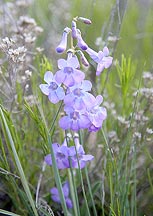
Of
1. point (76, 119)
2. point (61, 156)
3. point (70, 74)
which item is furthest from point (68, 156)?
point (70, 74)

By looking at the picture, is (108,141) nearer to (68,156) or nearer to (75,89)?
(68,156)

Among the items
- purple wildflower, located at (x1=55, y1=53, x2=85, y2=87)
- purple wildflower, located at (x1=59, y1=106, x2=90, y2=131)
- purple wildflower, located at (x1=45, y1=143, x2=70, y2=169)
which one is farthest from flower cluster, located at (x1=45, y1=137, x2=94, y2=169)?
purple wildflower, located at (x1=55, y1=53, x2=85, y2=87)

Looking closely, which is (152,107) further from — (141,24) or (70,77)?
(141,24)

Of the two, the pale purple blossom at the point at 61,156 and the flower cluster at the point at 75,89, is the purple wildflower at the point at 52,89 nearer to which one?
the flower cluster at the point at 75,89

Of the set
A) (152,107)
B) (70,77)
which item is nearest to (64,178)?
(152,107)

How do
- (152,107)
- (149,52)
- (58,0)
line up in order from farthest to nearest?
(58,0)
(149,52)
(152,107)
